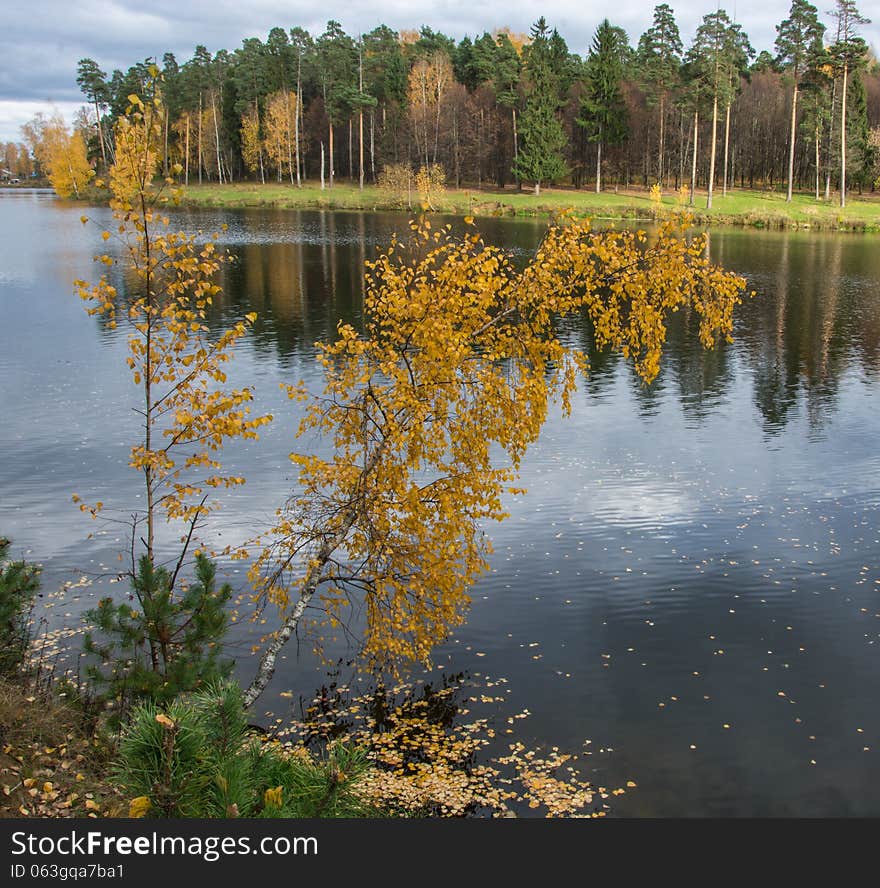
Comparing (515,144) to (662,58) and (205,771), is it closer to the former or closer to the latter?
(662,58)

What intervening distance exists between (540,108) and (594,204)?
13.3 metres

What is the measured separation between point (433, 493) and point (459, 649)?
11.2ft

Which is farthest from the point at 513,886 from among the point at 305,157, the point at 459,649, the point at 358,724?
the point at 305,157

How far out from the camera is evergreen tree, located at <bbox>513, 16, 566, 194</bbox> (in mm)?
92000

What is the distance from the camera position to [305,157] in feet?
385

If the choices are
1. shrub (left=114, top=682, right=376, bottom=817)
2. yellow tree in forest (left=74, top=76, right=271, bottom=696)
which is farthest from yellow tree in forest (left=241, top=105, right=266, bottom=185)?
shrub (left=114, top=682, right=376, bottom=817)

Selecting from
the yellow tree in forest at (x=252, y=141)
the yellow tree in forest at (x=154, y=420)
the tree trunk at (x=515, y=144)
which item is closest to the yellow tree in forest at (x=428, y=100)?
the tree trunk at (x=515, y=144)

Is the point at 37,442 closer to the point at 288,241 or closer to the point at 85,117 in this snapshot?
the point at 288,241

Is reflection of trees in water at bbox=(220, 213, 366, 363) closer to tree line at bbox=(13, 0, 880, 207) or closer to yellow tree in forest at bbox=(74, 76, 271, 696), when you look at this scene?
yellow tree in forest at bbox=(74, 76, 271, 696)

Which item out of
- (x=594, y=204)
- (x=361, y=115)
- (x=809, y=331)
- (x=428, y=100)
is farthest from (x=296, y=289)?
(x=361, y=115)

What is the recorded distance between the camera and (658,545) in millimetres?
17969

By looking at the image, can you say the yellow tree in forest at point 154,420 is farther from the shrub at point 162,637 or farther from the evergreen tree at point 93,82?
the evergreen tree at point 93,82

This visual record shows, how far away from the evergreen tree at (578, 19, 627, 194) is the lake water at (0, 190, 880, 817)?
2485 inches

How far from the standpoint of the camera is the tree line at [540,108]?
297 ft
